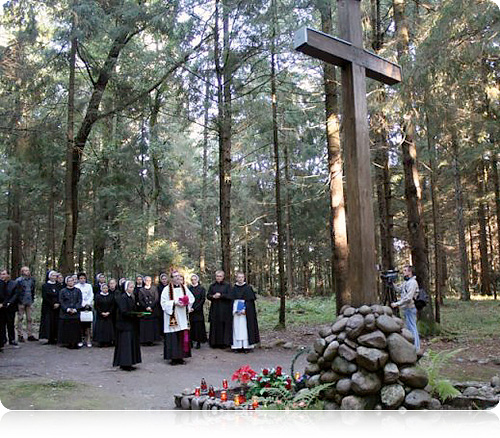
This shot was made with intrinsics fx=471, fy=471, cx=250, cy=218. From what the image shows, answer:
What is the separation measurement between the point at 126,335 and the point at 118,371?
63cm

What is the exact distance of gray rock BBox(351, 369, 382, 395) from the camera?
486 cm

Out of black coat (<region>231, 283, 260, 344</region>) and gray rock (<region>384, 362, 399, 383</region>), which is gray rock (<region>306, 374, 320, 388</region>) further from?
black coat (<region>231, 283, 260, 344</region>)

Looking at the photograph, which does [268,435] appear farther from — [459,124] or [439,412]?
[459,124]

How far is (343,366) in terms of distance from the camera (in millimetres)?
5121

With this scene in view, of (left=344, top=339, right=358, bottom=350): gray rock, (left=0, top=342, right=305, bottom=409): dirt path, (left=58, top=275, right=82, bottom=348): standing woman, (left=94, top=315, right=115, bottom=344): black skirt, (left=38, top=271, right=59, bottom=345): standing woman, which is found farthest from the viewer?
(left=38, top=271, right=59, bottom=345): standing woman

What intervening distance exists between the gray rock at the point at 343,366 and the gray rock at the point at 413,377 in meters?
0.49

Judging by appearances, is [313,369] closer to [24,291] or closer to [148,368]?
[148,368]

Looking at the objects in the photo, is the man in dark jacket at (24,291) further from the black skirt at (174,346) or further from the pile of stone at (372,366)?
the pile of stone at (372,366)

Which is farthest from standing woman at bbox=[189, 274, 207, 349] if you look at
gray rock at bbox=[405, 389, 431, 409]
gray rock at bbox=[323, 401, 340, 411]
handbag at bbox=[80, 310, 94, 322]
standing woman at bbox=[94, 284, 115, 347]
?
gray rock at bbox=[405, 389, 431, 409]

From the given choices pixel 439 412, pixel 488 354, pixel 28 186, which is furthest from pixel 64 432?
pixel 28 186

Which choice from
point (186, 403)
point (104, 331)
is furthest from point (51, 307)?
point (186, 403)

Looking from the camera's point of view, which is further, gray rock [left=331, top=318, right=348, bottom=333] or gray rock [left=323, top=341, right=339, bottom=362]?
gray rock [left=331, top=318, right=348, bottom=333]

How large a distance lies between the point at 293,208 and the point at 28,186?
13640 millimetres

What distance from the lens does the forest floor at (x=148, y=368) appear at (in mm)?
6363
